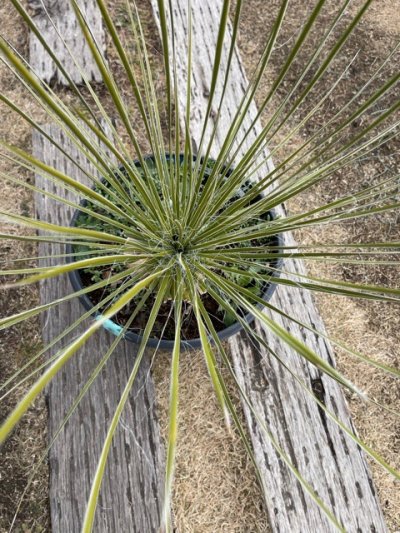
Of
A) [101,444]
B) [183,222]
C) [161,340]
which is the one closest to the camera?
[183,222]

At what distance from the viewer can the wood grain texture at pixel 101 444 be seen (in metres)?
0.96

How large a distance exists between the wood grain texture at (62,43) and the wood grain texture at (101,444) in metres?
0.69

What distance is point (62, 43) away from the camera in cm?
135

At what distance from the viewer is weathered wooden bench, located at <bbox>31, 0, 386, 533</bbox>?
0.96 m

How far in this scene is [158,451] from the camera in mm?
1007

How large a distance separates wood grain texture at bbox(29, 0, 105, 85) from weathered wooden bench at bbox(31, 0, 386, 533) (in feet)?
2.16

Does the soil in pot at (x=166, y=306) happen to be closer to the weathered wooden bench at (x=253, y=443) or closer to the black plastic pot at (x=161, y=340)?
the black plastic pot at (x=161, y=340)

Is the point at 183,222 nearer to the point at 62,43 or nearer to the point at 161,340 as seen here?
the point at 161,340

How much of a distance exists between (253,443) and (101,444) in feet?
1.01

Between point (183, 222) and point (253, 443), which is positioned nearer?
point (183, 222)

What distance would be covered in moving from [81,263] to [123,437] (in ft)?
2.34

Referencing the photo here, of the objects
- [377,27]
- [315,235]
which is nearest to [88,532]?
[315,235]

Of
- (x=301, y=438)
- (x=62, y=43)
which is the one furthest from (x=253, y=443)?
(x=62, y=43)

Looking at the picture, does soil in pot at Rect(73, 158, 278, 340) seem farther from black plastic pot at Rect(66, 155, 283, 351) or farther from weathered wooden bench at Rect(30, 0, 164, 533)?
weathered wooden bench at Rect(30, 0, 164, 533)
